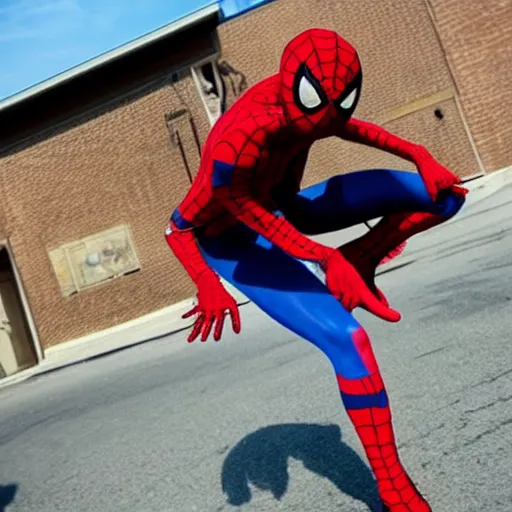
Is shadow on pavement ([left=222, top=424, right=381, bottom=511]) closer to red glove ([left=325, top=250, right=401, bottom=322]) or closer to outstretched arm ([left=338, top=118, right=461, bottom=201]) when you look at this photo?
red glove ([left=325, top=250, right=401, bottom=322])

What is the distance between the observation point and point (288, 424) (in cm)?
347

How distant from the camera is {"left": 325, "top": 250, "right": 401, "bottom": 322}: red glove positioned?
5.82 feet

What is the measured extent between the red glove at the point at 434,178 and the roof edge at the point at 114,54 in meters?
13.1

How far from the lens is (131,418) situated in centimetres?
498

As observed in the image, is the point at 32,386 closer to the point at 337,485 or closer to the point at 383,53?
the point at 337,485

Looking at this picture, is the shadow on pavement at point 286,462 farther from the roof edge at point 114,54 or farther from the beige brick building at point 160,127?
the roof edge at point 114,54

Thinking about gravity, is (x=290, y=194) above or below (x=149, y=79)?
below

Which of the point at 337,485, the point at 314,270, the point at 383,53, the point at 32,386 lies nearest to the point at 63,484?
the point at 337,485

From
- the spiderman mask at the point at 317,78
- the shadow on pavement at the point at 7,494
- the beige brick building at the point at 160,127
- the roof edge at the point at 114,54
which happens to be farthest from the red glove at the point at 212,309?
the roof edge at the point at 114,54

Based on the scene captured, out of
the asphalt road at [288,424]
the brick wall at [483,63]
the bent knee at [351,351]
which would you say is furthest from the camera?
the brick wall at [483,63]

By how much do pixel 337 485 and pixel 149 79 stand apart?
1356 centimetres

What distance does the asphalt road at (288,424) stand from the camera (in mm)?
2461

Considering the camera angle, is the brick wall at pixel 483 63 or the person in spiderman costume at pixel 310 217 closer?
the person in spiderman costume at pixel 310 217

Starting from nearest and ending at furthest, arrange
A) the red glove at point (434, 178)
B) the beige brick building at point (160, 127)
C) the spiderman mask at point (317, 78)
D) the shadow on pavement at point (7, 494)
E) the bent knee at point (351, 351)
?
the spiderman mask at point (317, 78)
the bent knee at point (351, 351)
the red glove at point (434, 178)
the shadow on pavement at point (7, 494)
the beige brick building at point (160, 127)
